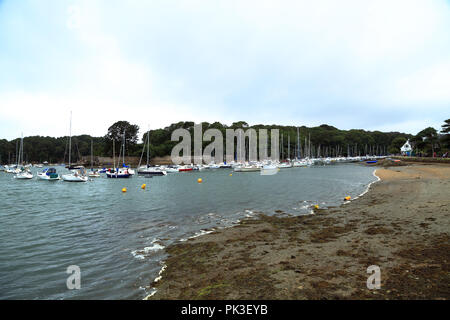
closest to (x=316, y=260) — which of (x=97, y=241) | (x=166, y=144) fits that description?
(x=97, y=241)

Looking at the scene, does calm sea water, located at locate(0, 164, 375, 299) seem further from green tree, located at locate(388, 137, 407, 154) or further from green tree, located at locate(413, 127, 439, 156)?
green tree, located at locate(388, 137, 407, 154)

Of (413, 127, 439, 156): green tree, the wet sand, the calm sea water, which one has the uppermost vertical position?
(413, 127, 439, 156): green tree

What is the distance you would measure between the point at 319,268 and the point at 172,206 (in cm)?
1588

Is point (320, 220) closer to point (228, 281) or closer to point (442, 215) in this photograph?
point (442, 215)

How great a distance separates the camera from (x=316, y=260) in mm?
7418

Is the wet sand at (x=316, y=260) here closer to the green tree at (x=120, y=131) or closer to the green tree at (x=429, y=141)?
the green tree at (x=429, y=141)

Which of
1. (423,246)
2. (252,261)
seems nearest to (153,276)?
(252,261)

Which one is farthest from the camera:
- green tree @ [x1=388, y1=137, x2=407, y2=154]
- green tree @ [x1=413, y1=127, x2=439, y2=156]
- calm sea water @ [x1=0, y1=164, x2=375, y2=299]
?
green tree @ [x1=388, y1=137, x2=407, y2=154]

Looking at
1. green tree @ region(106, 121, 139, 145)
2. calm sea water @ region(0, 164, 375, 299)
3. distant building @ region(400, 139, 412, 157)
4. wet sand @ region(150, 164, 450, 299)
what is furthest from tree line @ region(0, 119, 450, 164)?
wet sand @ region(150, 164, 450, 299)

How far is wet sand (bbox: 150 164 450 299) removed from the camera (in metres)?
5.50

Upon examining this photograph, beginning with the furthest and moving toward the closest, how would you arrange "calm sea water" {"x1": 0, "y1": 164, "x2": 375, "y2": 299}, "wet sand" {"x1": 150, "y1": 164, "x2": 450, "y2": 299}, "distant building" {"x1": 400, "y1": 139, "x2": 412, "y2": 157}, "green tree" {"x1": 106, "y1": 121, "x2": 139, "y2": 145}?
"green tree" {"x1": 106, "y1": 121, "x2": 139, "y2": 145}, "distant building" {"x1": 400, "y1": 139, "x2": 412, "y2": 157}, "calm sea water" {"x1": 0, "y1": 164, "x2": 375, "y2": 299}, "wet sand" {"x1": 150, "y1": 164, "x2": 450, "y2": 299}

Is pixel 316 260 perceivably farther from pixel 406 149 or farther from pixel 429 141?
pixel 406 149
